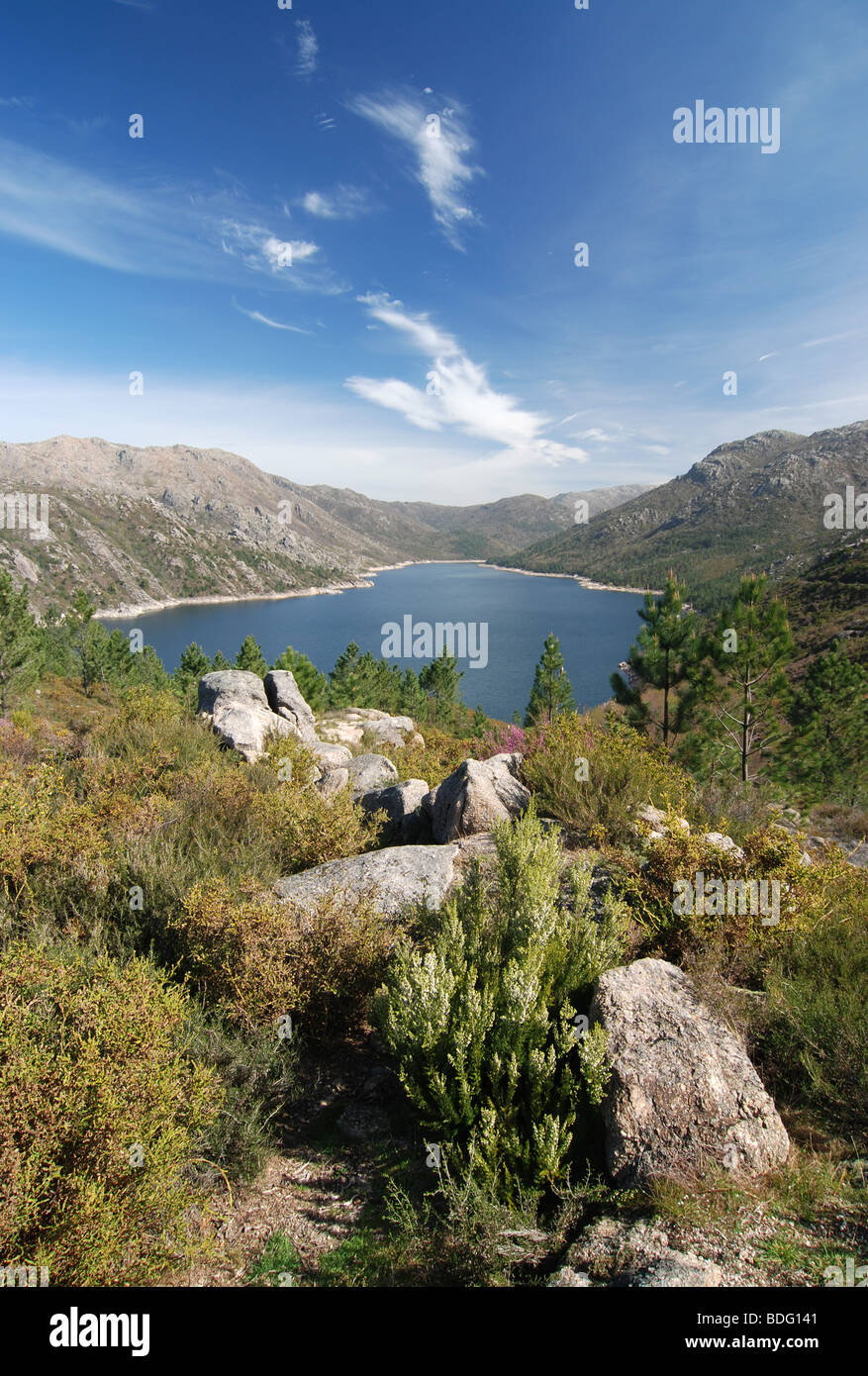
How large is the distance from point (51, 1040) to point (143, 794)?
434 centimetres

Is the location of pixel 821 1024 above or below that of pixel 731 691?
below

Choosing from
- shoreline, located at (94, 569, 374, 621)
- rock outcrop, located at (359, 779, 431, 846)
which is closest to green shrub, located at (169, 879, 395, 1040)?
rock outcrop, located at (359, 779, 431, 846)

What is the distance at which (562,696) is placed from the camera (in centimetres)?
3497

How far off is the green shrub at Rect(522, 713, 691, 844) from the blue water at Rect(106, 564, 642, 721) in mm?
55319

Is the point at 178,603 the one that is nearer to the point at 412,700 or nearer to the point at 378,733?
the point at 412,700

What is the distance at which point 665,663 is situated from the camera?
17672 mm

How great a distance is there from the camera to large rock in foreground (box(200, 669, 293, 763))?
38.0ft

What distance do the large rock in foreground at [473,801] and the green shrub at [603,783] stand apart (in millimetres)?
384

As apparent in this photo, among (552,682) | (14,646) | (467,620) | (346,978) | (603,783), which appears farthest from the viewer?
(467,620)

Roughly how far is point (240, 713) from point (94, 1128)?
10.4m

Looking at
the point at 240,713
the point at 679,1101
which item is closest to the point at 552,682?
the point at 240,713

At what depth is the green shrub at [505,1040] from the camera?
3205 mm

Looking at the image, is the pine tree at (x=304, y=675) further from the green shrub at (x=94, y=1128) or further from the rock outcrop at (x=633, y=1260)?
the rock outcrop at (x=633, y=1260)

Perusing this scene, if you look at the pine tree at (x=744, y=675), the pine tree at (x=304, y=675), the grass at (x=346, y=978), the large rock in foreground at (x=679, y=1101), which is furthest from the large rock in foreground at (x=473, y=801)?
the pine tree at (x=304, y=675)
